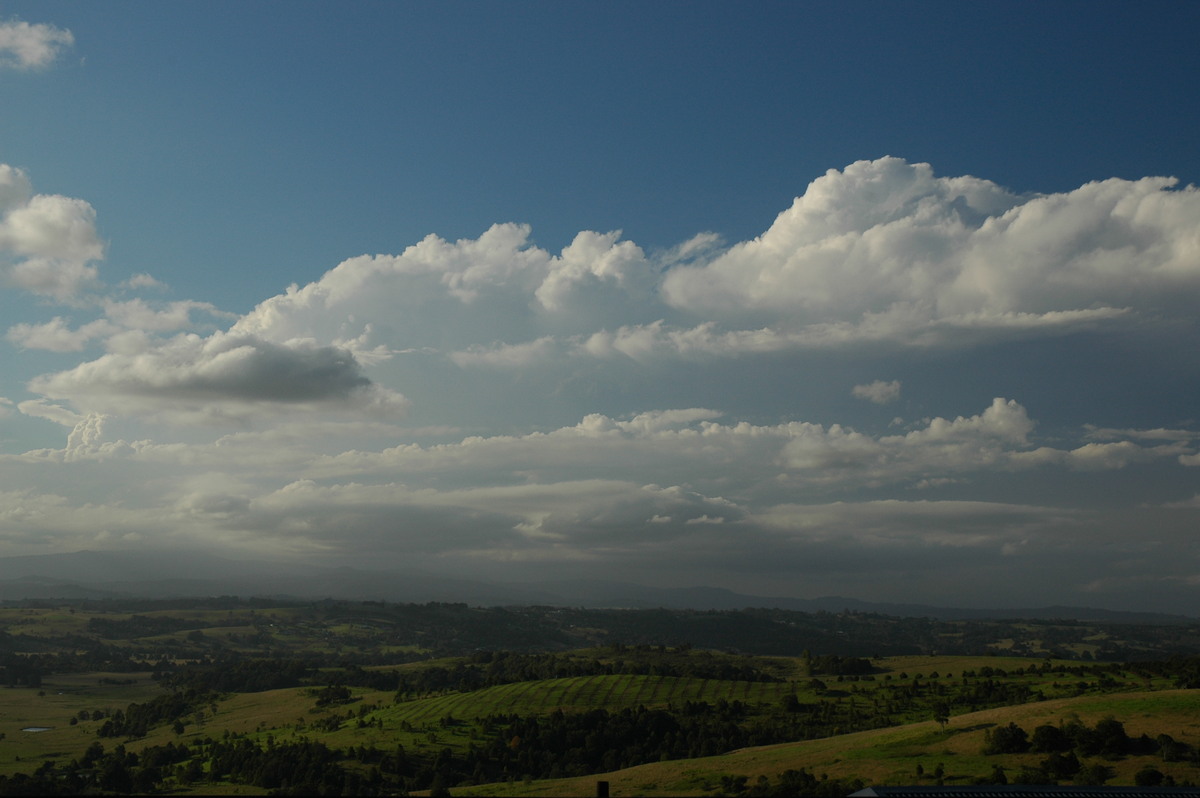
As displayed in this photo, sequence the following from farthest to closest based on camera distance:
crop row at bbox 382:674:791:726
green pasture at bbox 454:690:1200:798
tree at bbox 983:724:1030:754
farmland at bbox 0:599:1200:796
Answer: crop row at bbox 382:674:791:726
tree at bbox 983:724:1030:754
farmland at bbox 0:599:1200:796
green pasture at bbox 454:690:1200:798

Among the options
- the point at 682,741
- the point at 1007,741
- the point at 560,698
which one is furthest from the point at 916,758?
the point at 560,698

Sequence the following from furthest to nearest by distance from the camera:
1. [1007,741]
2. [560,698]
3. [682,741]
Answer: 1. [560,698]
2. [682,741]
3. [1007,741]

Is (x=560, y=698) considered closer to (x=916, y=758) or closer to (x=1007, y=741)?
(x=916, y=758)

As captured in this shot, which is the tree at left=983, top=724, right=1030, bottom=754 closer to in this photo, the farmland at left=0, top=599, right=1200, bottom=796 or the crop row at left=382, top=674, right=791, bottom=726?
the farmland at left=0, top=599, right=1200, bottom=796

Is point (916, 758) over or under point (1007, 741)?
under

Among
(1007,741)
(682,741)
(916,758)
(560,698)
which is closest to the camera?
(1007,741)

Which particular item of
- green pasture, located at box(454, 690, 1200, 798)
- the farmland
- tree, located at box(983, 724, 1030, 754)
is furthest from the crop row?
tree, located at box(983, 724, 1030, 754)

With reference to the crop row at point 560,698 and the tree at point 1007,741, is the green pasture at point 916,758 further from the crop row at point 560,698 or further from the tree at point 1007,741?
the crop row at point 560,698

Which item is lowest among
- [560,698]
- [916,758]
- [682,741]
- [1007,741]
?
[560,698]

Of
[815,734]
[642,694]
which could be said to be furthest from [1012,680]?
[642,694]

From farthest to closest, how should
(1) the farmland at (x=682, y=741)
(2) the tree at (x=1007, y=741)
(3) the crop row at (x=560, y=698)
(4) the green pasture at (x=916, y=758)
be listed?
(3) the crop row at (x=560, y=698) → (2) the tree at (x=1007, y=741) → (1) the farmland at (x=682, y=741) → (4) the green pasture at (x=916, y=758)

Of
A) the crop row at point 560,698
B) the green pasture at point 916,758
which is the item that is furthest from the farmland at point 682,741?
the crop row at point 560,698

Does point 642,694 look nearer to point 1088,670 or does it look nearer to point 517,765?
point 517,765

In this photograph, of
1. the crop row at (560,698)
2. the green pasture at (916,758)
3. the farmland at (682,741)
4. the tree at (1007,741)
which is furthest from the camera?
the crop row at (560,698)
